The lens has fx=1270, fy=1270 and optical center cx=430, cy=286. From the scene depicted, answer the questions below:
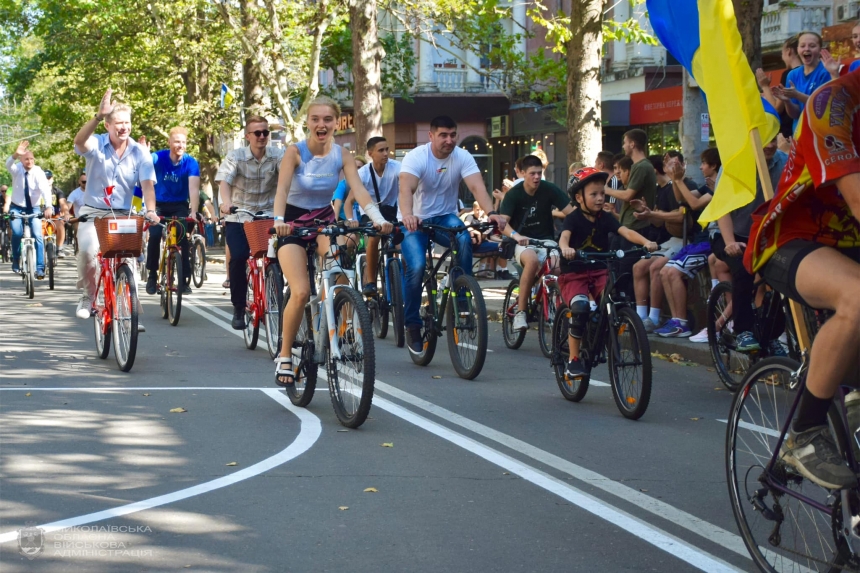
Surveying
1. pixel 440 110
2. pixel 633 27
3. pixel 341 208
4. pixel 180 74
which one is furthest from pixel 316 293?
pixel 440 110

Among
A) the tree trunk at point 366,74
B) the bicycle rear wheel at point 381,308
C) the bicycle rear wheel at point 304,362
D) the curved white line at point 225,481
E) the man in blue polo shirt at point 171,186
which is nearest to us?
the curved white line at point 225,481

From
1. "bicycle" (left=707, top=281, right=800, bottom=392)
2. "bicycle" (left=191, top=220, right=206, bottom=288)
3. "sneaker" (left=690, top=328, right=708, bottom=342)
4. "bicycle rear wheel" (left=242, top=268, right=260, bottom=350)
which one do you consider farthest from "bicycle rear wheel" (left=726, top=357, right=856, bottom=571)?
"bicycle" (left=191, top=220, right=206, bottom=288)

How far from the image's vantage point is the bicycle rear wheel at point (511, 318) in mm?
12023

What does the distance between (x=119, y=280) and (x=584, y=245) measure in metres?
3.69

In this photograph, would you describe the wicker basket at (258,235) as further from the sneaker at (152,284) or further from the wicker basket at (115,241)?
the sneaker at (152,284)

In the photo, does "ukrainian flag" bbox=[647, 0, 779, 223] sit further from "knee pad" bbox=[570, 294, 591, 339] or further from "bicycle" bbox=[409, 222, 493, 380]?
"bicycle" bbox=[409, 222, 493, 380]

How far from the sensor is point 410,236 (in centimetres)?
1066

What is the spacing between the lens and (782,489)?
14.6ft

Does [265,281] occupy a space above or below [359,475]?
above

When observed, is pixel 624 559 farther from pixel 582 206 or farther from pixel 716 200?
pixel 582 206

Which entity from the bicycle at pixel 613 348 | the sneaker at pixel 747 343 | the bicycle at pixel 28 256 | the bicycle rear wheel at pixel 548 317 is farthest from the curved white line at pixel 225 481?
the bicycle at pixel 28 256

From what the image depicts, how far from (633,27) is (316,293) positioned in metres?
16.2

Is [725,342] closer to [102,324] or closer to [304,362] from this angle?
[304,362]

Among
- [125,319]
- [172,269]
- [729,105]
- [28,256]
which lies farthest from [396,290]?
[28,256]
